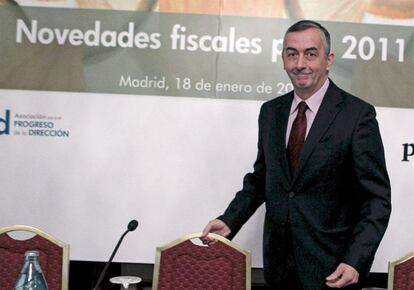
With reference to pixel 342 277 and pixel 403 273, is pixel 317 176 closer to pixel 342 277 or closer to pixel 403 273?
pixel 342 277

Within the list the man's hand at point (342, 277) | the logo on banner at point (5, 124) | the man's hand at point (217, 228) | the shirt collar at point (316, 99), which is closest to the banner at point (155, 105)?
the logo on banner at point (5, 124)

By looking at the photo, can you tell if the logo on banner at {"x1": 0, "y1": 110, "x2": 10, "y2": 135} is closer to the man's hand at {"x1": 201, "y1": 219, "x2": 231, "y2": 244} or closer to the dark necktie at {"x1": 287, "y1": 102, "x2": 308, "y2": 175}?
the man's hand at {"x1": 201, "y1": 219, "x2": 231, "y2": 244}

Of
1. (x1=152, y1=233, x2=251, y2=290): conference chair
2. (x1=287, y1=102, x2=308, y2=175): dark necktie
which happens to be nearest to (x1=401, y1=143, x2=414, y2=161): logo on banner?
(x1=152, y1=233, x2=251, y2=290): conference chair

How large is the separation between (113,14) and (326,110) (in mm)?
1956

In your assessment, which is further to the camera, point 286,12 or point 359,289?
point 286,12

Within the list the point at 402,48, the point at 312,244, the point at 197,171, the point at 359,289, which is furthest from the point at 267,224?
the point at 402,48

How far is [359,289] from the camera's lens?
7.12ft

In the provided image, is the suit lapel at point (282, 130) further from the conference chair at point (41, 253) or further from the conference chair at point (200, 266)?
the conference chair at point (41, 253)

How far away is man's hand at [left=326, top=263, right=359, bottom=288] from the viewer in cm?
191

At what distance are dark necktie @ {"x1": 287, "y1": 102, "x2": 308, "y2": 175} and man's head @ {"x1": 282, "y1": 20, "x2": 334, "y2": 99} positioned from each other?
0.11 meters

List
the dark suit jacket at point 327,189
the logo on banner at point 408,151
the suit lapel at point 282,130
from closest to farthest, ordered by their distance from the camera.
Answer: the dark suit jacket at point 327,189 < the suit lapel at point 282,130 < the logo on banner at point 408,151

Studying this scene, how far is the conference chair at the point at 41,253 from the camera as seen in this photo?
2670mm

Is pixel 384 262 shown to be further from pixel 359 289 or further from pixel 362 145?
pixel 362 145

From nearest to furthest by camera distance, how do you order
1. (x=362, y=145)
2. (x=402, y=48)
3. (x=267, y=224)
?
(x=362, y=145), (x=267, y=224), (x=402, y=48)
